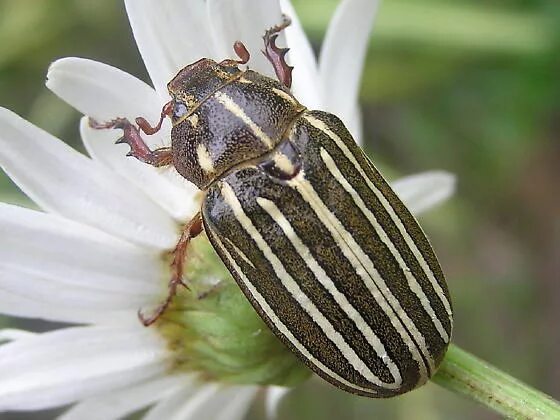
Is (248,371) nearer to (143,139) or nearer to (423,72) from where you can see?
(143,139)

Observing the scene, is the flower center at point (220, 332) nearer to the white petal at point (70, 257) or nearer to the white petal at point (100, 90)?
the white petal at point (70, 257)

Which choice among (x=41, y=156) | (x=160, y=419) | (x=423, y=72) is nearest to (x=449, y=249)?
(x=423, y=72)

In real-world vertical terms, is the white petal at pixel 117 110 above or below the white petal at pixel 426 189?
above

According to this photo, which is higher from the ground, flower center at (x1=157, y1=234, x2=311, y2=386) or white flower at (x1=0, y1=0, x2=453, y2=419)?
white flower at (x1=0, y1=0, x2=453, y2=419)

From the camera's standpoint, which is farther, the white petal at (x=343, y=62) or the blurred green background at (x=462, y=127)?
the blurred green background at (x=462, y=127)

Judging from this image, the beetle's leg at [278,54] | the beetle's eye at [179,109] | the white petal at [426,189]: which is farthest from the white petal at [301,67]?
the white petal at [426,189]

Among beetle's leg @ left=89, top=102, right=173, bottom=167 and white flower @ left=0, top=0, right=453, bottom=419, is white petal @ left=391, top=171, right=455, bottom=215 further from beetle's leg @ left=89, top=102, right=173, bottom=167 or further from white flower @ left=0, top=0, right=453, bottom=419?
beetle's leg @ left=89, top=102, right=173, bottom=167

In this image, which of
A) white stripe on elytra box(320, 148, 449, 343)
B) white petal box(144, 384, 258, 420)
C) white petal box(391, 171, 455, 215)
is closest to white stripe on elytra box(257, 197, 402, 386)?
white stripe on elytra box(320, 148, 449, 343)

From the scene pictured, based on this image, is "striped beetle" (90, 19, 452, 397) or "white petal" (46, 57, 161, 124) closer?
"striped beetle" (90, 19, 452, 397)
